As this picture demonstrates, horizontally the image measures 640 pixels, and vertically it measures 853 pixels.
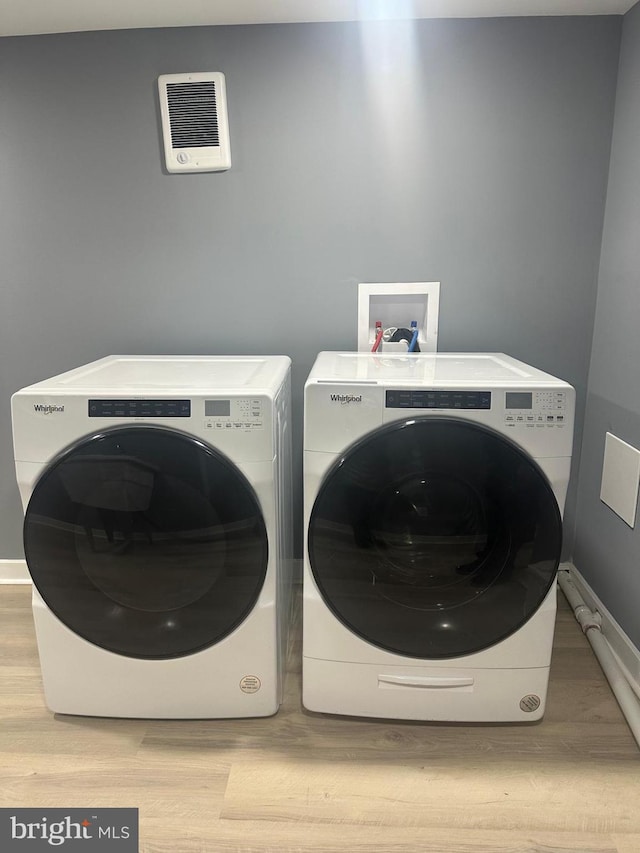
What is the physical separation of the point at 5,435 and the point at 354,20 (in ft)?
5.69

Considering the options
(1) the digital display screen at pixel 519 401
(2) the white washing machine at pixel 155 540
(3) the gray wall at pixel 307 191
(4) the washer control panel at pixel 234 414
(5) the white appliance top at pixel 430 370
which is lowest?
(2) the white washing machine at pixel 155 540

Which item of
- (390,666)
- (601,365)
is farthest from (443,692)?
(601,365)

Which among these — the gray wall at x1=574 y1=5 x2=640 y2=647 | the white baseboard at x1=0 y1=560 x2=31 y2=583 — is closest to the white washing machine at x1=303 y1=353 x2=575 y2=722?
the gray wall at x1=574 y1=5 x2=640 y2=647

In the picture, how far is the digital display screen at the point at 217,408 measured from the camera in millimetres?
1192

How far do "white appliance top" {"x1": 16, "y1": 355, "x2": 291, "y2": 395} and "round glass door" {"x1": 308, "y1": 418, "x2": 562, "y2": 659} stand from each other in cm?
32

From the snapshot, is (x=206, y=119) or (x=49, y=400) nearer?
(x=49, y=400)

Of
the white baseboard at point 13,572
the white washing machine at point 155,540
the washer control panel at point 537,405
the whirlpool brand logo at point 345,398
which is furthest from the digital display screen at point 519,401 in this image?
the white baseboard at point 13,572

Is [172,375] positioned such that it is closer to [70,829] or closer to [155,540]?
[155,540]

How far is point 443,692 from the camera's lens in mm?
1315

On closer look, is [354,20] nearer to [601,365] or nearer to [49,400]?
[601,365]

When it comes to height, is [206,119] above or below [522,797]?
above

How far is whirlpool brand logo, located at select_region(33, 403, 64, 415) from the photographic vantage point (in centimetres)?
121

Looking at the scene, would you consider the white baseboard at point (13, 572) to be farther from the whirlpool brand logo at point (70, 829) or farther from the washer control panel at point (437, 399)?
the washer control panel at point (437, 399)

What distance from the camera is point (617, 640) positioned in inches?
61.9
